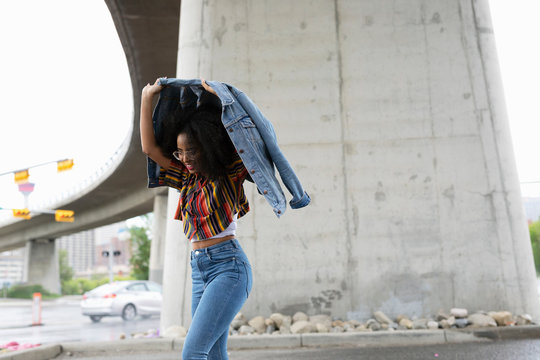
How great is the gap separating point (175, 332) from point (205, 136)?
188 inches

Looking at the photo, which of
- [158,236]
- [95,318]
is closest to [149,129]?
[95,318]

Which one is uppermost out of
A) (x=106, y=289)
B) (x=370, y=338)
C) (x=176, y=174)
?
(x=106, y=289)

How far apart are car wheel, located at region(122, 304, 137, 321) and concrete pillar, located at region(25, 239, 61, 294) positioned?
38101mm

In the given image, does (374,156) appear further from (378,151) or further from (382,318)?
(382,318)

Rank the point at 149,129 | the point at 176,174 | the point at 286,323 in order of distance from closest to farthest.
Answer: the point at 149,129
the point at 176,174
the point at 286,323

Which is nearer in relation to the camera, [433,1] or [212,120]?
[212,120]

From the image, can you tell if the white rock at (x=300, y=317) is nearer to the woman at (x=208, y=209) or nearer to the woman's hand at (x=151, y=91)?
the woman at (x=208, y=209)

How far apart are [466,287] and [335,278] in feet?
5.77

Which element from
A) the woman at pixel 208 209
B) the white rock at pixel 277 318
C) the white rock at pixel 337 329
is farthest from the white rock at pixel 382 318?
the woman at pixel 208 209

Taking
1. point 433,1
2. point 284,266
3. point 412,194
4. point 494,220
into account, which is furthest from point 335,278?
point 433,1

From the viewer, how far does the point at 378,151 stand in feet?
24.2

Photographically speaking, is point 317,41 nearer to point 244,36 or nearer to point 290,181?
point 244,36

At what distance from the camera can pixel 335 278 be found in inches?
275

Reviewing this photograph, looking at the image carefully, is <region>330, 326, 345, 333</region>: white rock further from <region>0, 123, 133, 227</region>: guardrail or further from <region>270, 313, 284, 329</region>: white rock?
<region>0, 123, 133, 227</region>: guardrail
